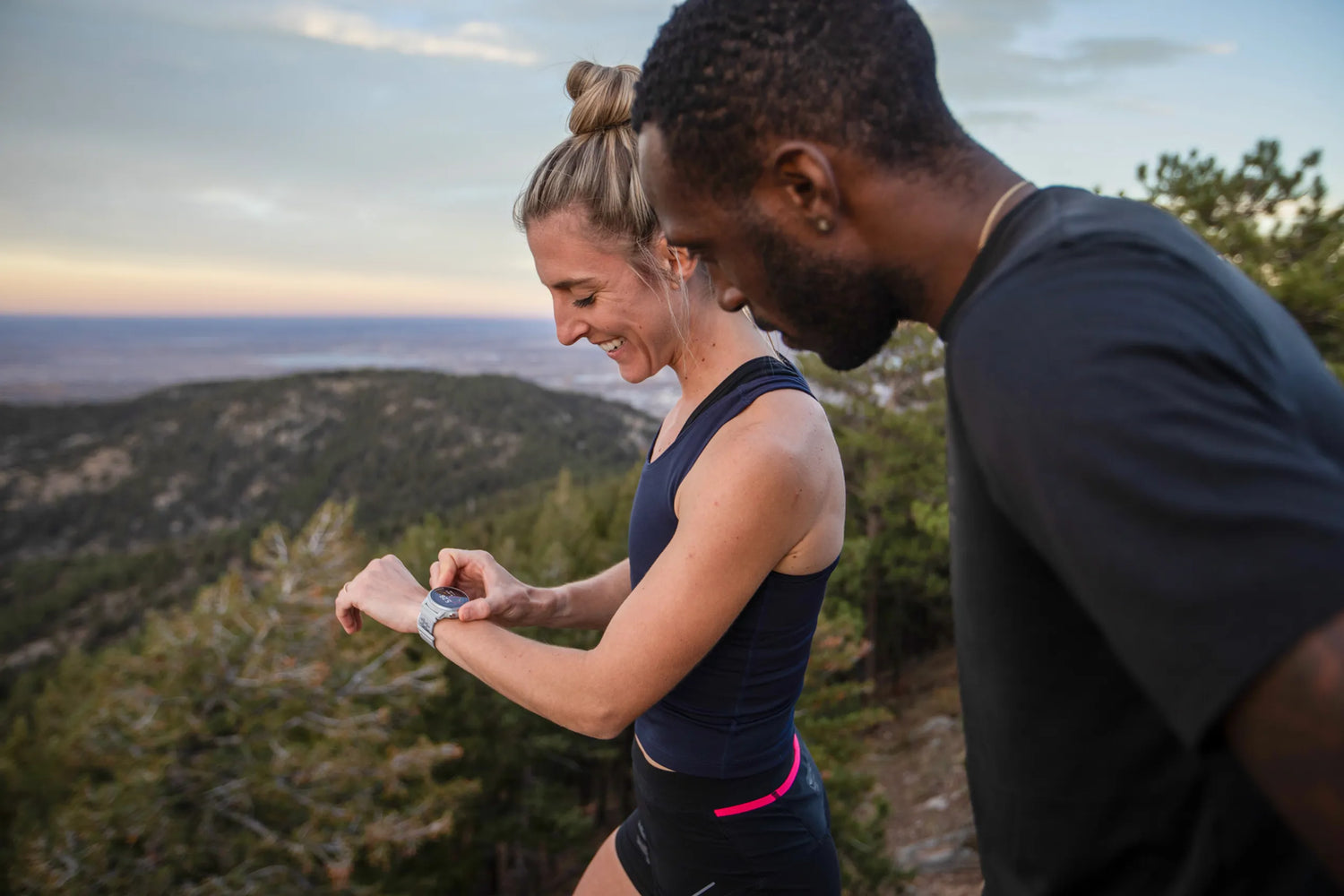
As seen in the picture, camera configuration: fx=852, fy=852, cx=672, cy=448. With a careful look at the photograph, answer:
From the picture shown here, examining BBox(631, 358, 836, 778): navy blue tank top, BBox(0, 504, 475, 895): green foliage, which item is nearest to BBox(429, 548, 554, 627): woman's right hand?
BBox(631, 358, 836, 778): navy blue tank top

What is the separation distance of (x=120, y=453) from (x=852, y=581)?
119 metres

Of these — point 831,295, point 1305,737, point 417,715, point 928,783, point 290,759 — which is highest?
point 831,295

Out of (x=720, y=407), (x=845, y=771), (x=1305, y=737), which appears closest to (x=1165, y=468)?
(x=1305, y=737)

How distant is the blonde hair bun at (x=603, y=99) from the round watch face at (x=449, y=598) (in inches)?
47.1

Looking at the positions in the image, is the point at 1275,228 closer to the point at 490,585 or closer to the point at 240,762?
the point at 490,585

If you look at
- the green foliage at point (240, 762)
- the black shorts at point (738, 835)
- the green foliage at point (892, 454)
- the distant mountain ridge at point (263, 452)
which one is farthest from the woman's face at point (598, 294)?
the distant mountain ridge at point (263, 452)

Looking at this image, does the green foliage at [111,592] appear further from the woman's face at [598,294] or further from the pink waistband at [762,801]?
the pink waistband at [762,801]

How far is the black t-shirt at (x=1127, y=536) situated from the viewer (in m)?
0.69

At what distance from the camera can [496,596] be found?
6.63ft

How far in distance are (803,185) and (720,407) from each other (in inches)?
32.6

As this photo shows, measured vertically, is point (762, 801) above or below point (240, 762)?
above

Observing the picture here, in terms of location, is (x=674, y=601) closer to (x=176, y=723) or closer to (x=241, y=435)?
(x=176, y=723)

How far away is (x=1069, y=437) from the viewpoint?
2.46 feet

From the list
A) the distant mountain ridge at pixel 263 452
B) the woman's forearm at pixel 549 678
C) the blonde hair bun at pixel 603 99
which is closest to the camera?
the woman's forearm at pixel 549 678
